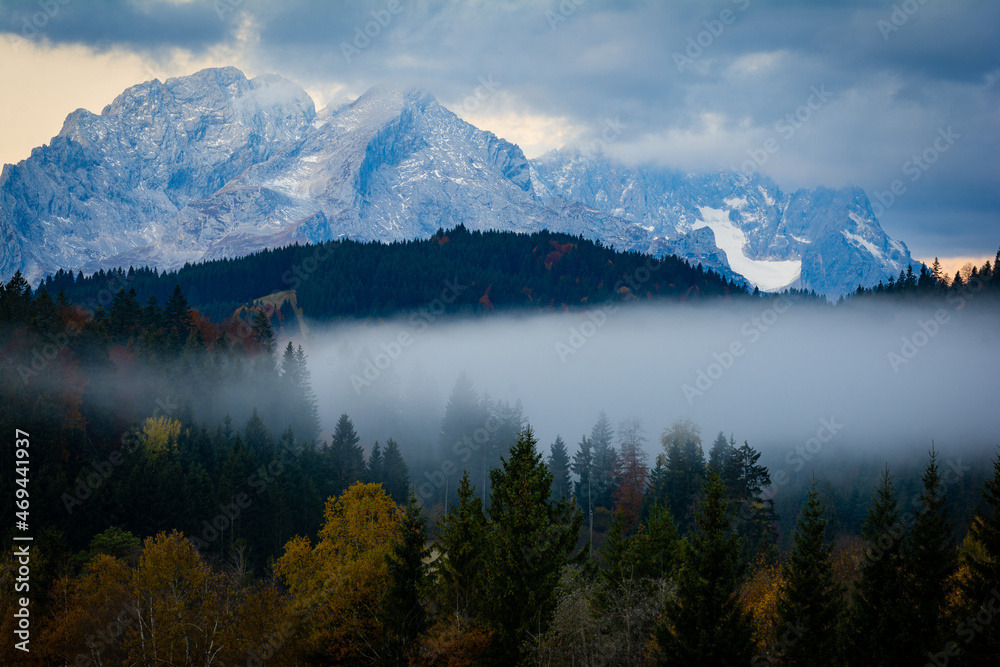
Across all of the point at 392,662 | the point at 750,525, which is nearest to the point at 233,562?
the point at 392,662

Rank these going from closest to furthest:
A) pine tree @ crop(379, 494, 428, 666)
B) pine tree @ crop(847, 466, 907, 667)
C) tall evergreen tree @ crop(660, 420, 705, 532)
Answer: pine tree @ crop(847, 466, 907, 667) < pine tree @ crop(379, 494, 428, 666) < tall evergreen tree @ crop(660, 420, 705, 532)

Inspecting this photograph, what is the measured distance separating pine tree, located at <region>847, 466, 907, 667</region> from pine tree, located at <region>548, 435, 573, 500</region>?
73544 millimetres

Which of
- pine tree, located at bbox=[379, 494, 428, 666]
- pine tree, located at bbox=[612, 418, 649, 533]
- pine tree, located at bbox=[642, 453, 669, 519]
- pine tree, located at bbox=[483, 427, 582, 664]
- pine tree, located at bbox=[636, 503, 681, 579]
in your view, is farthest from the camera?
pine tree, located at bbox=[612, 418, 649, 533]

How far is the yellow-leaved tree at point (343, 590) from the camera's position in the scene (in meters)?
44.2

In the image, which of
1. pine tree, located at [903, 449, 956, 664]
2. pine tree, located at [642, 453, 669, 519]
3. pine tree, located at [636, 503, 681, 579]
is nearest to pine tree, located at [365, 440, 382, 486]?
pine tree, located at [642, 453, 669, 519]

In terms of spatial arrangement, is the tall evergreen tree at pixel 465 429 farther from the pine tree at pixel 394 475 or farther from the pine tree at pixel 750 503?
the pine tree at pixel 750 503

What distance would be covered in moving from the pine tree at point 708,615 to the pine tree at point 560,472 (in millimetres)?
77550

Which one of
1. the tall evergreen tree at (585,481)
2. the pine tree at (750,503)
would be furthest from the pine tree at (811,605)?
the tall evergreen tree at (585,481)

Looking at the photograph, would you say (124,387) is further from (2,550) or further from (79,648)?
(79,648)

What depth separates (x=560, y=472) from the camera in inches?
4660

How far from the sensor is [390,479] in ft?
337

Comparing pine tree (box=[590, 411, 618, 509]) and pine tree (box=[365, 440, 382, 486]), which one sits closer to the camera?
pine tree (box=[365, 440, 382, 486])

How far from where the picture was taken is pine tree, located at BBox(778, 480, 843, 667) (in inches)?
1491

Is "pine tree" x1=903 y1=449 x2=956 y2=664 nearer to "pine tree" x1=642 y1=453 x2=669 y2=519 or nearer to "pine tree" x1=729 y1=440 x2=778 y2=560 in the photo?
"pine tree" x1=729 y1=440 x2=778 y2=560
